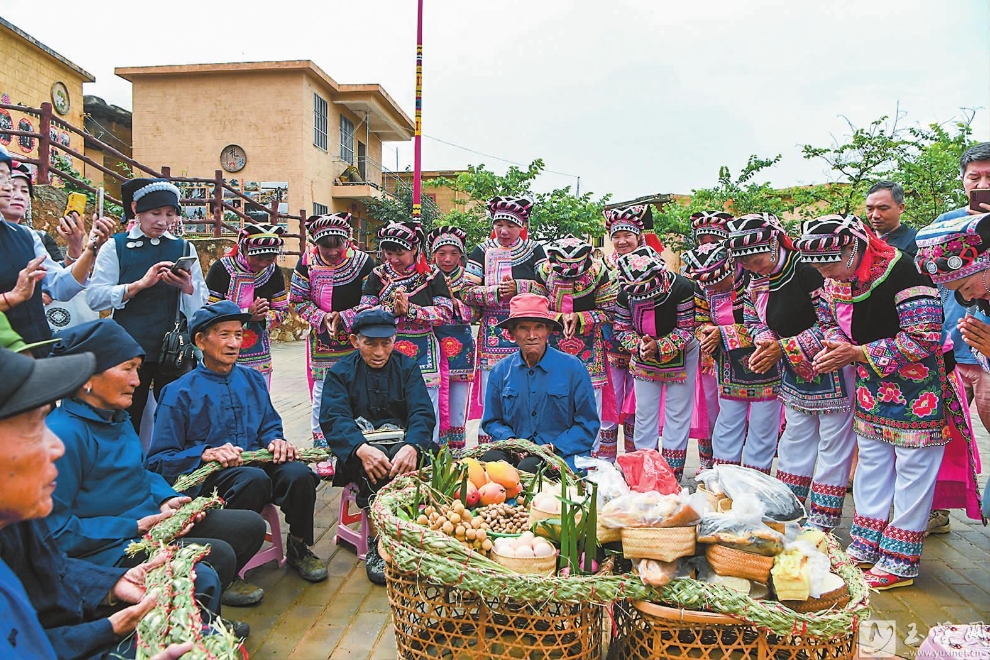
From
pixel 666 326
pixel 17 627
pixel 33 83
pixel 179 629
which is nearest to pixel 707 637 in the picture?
pixel 179 629

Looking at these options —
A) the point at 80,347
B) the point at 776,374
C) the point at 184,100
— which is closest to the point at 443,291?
the point at 776,374

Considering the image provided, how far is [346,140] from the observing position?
21.8 meters

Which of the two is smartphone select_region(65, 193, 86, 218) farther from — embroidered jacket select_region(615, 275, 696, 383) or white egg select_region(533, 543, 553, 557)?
embroidered jacket select_region(615, 275, 696, 383)

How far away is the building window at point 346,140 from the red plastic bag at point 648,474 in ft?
66.3

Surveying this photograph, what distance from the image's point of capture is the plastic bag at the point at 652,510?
220 cm

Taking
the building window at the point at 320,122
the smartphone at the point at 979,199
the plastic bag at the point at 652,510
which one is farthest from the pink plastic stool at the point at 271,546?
the building window at the point at 320,122

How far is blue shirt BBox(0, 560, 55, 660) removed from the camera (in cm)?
136

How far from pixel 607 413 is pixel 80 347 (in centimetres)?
358

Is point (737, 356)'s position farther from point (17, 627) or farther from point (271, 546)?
point (17, 627)

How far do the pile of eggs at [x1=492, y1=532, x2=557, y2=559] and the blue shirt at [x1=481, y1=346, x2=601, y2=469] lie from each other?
131 cm

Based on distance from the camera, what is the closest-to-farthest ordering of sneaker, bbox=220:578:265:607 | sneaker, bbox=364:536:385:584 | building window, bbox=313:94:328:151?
sneaker, bbox=220:578:265:607 < sneaker, bbox=364:536:385:584 < building window, bbox=313:94:328:151

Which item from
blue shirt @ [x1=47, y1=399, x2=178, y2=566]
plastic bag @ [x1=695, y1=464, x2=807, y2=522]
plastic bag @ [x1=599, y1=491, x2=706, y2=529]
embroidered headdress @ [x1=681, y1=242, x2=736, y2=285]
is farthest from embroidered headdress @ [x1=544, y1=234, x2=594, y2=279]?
Result: blue shirt @ [x1=47, y1=399, x2=178, y2=566]

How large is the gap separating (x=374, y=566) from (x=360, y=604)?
261 mm

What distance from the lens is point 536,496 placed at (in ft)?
8.90
